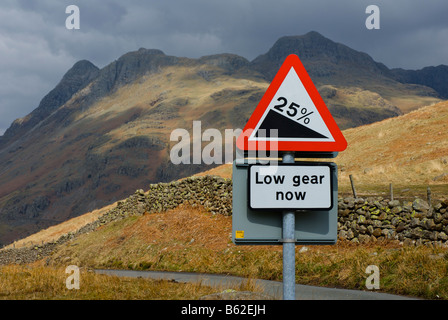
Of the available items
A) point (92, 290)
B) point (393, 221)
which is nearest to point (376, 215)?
point (393, 221)

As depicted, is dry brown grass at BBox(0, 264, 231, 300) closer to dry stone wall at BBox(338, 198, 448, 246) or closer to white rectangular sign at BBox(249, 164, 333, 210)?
white rectangular sign at BBox(249, 164, 333, 210)

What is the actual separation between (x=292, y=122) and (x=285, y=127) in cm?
8

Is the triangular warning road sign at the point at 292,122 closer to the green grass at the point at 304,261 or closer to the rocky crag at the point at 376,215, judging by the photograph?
the green grass at the point at 304,261

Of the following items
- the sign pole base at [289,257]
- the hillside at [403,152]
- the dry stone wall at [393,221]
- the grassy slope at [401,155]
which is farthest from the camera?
the hillside at [403,152]

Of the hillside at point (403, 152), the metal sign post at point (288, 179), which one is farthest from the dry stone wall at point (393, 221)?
the metal sign post at point (288, 179)

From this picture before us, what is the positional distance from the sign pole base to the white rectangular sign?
10 cm

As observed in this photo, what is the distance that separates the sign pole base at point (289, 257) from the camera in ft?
10.5

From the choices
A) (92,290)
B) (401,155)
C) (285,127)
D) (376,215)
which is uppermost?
(401,155)

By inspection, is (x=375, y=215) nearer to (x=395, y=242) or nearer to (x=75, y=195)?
(x=395, y=242)

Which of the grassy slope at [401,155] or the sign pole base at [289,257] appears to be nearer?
the sign pole base at [289,257]

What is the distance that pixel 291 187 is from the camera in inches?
136

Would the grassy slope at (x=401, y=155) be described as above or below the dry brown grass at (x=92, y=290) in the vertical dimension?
above

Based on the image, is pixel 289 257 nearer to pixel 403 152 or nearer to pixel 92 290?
pixel 92 290
